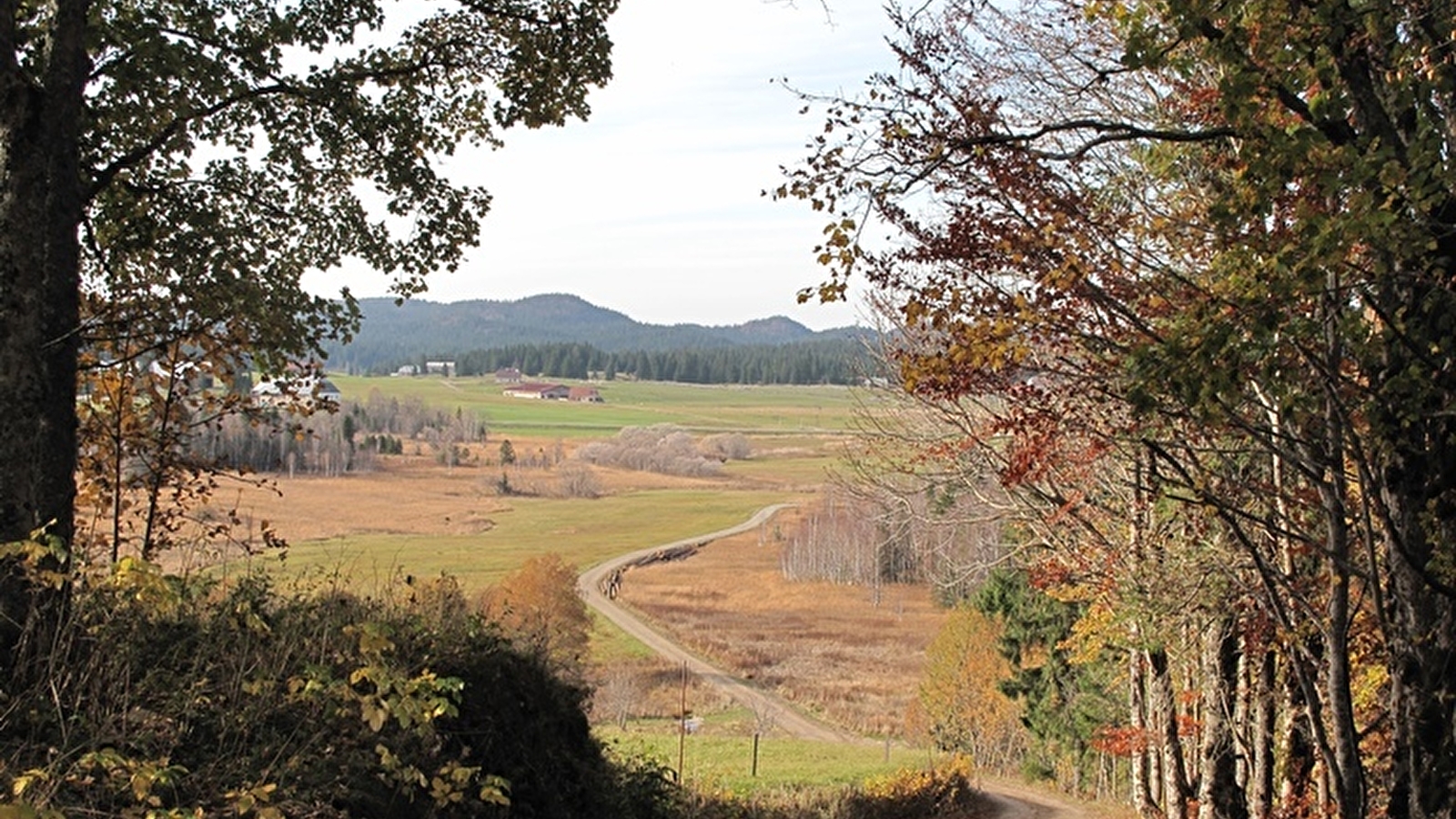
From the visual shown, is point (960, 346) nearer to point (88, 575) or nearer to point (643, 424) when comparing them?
point (88, 575)

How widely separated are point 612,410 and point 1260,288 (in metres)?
176

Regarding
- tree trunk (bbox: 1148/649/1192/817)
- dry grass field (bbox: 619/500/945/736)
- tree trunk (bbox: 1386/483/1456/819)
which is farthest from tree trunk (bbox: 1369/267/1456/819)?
dry grass field (bbox: 619/500/945/736)

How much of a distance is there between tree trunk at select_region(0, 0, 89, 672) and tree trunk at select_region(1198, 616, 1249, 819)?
1035 cm

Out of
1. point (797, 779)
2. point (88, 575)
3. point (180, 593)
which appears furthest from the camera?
point (797, 779)

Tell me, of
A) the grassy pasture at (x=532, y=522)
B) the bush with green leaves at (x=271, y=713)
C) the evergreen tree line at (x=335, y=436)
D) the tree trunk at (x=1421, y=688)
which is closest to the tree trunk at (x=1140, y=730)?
the tree trunk at (x=1421, y=688)

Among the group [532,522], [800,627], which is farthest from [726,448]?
[800,627]

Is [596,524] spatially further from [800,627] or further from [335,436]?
[335,436]

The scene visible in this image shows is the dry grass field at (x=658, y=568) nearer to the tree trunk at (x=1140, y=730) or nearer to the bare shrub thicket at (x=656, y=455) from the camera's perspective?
the tree trunk at (x=1140, y=730)

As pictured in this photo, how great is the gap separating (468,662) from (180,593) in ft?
7.05

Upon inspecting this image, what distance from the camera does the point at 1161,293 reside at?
6441 mm

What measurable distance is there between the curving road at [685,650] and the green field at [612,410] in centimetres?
5885

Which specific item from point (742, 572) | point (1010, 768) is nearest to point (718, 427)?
Answer: point (742, 572)

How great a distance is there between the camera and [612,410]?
586ft

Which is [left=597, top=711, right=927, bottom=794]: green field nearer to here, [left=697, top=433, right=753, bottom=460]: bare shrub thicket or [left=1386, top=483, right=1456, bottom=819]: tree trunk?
[left=1386, top=483, right=1456, bottom=819]: tree trunk
